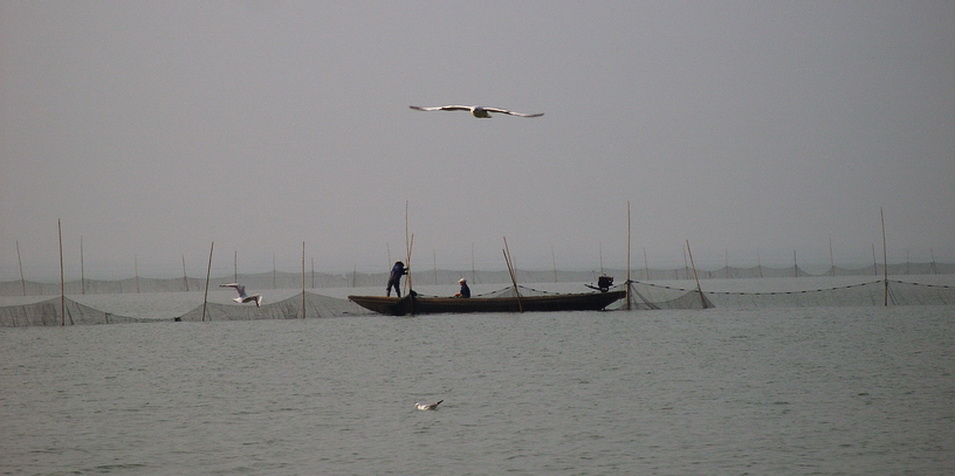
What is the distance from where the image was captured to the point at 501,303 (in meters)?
37.7

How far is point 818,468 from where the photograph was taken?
12664 mm

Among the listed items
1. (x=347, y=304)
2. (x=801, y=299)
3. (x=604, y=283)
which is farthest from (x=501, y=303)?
(x=801, y=299)

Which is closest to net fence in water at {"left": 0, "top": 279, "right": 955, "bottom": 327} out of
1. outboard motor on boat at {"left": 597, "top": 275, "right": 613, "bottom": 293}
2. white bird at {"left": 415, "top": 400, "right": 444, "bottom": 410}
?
outboard motor on boat at {"left": 597, "top": 275, "right": 613, "bottom": 293}

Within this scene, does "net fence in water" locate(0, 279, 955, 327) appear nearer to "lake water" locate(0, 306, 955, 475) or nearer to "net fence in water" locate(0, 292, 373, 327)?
"net fence in water" locate(0, 292, 373, 327)

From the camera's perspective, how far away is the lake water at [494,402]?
1354cm

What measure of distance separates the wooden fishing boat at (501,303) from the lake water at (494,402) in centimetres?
432

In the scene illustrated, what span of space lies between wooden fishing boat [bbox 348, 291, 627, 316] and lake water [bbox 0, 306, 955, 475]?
4.32 meters

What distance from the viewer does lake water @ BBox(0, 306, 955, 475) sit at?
1354 centimetres

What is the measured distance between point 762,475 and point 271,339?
73.3 feet

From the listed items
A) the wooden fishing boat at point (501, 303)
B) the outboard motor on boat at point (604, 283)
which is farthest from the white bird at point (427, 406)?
the outboard motor on boat at point (604, 283)

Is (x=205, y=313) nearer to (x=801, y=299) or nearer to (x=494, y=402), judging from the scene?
(x=494, y=402)

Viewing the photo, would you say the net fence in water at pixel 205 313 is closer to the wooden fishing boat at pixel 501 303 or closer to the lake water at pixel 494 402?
the lake water at pixel 494 402

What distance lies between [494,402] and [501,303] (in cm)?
1945

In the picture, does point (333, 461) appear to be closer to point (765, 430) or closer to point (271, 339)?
point (765, 430)
